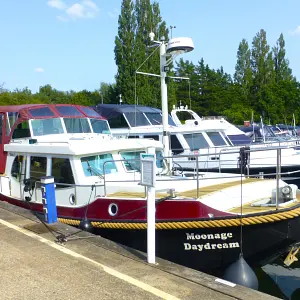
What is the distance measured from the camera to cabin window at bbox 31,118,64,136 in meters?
8.74

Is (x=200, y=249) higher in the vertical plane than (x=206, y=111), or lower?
lower

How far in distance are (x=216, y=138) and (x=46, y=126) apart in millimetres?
6686

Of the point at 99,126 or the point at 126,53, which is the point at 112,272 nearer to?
the point at 99,126

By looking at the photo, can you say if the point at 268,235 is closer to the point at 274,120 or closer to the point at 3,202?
the point at 3,202

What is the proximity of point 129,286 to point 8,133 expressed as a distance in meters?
5.90

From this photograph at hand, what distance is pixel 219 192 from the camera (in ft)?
21.0

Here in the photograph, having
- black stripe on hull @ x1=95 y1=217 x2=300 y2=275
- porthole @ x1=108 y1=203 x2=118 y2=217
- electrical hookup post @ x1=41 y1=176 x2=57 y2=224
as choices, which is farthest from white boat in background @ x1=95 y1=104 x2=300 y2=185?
black stripe on hull @ x1=95 y1=217 x2=300 y2=275

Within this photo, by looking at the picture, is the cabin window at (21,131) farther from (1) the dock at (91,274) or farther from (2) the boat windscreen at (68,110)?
(1) the dock at (91,274)

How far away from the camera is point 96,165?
7.56 meters

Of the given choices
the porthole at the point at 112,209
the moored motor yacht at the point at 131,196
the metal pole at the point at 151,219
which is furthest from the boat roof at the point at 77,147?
the metal pole at the point at 151,219

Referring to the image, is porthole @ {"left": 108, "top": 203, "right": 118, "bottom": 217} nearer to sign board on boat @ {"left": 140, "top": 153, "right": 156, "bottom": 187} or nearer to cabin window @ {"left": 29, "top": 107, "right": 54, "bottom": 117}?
sign board on boat @ {"left": 140, "top": 153, "right": 156, "bottom": 187}

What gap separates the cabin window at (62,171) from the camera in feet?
24.3

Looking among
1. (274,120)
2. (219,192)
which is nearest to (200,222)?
(219,192)

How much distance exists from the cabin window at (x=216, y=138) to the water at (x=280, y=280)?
635 cm
